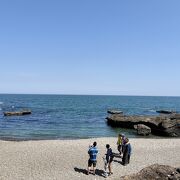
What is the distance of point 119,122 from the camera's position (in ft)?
189

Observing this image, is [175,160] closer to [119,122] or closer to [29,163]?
[29,163]

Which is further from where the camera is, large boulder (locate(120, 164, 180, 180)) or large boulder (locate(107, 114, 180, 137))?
large boulder (locate(107, 114, 180, 137))

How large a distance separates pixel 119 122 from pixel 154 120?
825cm

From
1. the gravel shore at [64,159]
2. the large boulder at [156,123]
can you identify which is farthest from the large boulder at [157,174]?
the large boulder at [156,123]

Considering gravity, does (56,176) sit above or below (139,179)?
below

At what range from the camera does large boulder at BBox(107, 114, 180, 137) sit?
45719 mm

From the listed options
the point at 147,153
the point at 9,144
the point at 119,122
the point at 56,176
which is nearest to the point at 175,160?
the point at 147,153

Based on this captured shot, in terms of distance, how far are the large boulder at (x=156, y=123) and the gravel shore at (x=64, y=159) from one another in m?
10.9

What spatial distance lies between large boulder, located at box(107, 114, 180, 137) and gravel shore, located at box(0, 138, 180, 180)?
10877 millimetres

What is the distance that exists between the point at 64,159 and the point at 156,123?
89.5 feet

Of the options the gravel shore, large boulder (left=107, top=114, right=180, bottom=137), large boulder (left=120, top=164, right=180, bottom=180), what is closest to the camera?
large boulder (left=120, top=164, right=180, bottom=180)

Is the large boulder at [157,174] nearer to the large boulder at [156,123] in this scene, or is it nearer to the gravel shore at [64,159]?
the gravel shore at [64,159]

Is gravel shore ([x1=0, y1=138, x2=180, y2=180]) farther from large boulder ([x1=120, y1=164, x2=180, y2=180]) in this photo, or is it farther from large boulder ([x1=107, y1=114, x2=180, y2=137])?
large boulder ([x1=107, y1=114, x2=180, y2=137])

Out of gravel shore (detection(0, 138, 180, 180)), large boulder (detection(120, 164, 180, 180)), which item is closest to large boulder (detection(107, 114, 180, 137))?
gravel shore (detection(0, 138, 180, 180))
